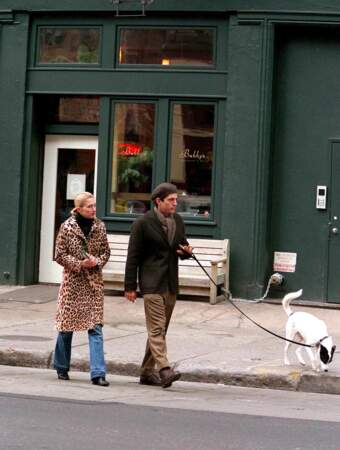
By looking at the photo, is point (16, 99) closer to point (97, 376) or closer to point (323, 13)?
point (323, 13)

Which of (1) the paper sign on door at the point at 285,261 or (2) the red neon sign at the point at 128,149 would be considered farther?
(2) the red neon sign at the point at 128,149

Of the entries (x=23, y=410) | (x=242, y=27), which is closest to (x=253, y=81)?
(x=242, y=27)

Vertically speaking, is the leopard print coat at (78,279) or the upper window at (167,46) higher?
the upper window at (167,46)

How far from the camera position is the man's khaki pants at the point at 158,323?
8.97 meters

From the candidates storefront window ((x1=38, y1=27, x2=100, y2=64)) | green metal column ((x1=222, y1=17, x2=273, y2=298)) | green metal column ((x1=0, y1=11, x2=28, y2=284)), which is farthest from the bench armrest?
storefront window ((x1=38, y1=27, x2=100, y2=64))

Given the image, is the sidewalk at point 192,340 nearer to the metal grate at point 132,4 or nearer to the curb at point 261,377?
the curb at point 261,377

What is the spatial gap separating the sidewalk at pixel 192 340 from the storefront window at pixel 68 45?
3.64 m

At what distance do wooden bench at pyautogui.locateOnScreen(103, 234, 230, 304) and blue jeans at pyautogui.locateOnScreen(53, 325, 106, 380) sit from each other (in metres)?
4.40

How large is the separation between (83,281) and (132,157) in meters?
5.87

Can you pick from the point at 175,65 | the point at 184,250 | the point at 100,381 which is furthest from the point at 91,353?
the point at 175,65

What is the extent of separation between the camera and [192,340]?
37.4ft

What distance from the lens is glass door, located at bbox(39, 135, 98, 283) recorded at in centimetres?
1548

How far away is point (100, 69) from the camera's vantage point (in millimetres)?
14883

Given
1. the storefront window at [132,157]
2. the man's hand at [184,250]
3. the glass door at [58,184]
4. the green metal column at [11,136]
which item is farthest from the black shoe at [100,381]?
the glass door at [58,184]
